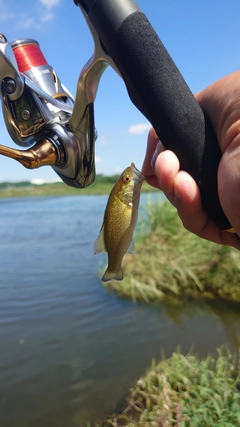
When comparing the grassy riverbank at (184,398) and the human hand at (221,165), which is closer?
the human hand at (221,165)

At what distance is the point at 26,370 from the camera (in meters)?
4.68

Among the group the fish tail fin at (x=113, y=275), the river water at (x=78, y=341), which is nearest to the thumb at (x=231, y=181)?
the fish tail fin at (x=113, y=275)

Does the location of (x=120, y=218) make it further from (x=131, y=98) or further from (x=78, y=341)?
(x=78, y=341)

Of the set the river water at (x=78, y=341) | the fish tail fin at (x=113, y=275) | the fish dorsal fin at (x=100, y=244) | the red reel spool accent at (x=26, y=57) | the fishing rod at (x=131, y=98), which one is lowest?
the river water at (x=78, y=341)

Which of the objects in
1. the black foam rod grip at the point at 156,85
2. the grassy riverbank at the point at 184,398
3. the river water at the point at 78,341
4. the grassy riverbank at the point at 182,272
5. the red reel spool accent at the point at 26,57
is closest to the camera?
the black foam rod grip at the point at 156,85

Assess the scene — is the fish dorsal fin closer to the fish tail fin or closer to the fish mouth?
the fish tail fin

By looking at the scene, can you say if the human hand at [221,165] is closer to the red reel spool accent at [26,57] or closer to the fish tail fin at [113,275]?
the fish tail fin at [113,275]

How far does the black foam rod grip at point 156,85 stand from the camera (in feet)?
3.36

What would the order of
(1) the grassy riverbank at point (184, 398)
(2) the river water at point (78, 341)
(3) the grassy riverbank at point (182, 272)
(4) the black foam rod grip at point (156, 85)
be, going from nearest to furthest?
(4) the black foam rod grip at point (156, 85)
(1) the grassy riverbank at point (184, 398)
(2) the river water at point (78, 341)
(3) the grassy riverbank at point (182, 272)

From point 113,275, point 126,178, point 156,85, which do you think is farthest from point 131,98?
point 113,275

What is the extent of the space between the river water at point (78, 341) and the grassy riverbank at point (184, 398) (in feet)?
1.47

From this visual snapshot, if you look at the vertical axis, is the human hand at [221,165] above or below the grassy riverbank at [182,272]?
above

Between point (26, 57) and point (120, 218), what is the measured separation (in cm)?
67

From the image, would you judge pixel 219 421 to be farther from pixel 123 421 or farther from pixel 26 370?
pixel 26 370
